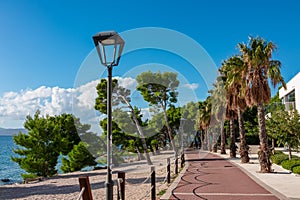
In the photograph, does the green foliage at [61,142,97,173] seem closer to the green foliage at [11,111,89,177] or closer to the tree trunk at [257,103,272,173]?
the green foliage at [11,111,89,177]

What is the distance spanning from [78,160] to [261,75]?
1873cm

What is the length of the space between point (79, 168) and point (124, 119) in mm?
8381

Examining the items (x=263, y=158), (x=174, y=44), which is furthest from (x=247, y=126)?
(x=174, y=44)

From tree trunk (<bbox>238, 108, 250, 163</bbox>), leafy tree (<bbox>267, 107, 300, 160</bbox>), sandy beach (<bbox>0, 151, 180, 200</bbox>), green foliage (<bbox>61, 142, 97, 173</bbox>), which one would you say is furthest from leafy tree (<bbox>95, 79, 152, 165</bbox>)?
leafy tree (<bbox>267, 107, 300, 160</bbox>)

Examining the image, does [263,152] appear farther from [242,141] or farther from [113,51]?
[113,51]

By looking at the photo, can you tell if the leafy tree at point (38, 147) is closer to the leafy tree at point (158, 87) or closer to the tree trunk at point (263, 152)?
the leafy tree at point (158, 87)

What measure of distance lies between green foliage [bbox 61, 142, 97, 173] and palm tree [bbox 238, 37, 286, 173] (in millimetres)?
17412

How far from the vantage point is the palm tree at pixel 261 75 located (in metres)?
15.0

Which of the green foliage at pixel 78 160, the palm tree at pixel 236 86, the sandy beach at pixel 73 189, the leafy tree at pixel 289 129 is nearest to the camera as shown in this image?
the sandy beach at pixel 73 189

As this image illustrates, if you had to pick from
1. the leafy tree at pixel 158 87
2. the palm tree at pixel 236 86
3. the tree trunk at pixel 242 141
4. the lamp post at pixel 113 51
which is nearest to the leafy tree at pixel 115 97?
the leafy tree at pixel 158 87

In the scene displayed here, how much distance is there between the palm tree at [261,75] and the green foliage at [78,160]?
686 inches

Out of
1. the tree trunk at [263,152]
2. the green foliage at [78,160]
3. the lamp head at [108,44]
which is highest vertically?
the lamp head at [108,44]

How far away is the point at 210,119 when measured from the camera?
40.5 metres

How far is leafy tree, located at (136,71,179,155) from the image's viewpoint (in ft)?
76.0
